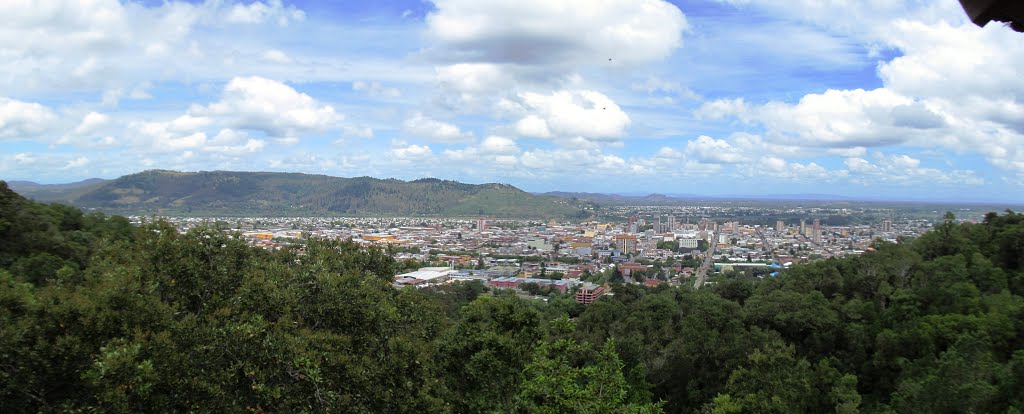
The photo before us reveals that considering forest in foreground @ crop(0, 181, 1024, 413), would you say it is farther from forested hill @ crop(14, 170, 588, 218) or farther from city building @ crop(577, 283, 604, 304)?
forested hill @ crop(14, 170, 588, 218)

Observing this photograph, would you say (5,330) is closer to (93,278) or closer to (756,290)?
(93,278)

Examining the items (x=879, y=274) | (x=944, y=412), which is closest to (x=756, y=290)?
(x=879, y=274)

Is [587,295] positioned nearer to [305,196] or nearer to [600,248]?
[600,248]

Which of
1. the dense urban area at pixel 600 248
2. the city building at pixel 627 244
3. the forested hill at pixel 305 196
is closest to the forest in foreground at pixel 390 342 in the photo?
the dense urban area at pixel 600 248

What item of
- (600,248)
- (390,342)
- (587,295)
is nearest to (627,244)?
(600,248)

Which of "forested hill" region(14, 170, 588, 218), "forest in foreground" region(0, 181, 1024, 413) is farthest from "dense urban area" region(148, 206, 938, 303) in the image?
"forested hill" region(14, 170, 588, 218)

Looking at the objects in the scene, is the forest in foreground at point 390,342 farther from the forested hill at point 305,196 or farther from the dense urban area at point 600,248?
the forested hill at point 305,196
